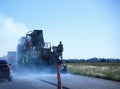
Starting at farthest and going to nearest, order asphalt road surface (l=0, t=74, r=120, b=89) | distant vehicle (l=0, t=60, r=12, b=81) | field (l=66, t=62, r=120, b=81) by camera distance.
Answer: field (l=66, t=62, r=120, b=81)
distant vehicle (l=0, t=60, r=12, b=81)
asphalt road surface (l=0, t=74, r=120, b=89)

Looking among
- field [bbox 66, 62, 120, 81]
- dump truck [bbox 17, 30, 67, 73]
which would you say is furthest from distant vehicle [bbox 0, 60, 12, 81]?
dump truck [bbox 17, 30, 67, 73]

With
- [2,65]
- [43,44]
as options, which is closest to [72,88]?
[2,65]

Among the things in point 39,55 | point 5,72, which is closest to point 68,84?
point 5,72

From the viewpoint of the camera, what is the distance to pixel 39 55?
126 ft

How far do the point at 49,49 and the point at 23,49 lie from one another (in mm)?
5111

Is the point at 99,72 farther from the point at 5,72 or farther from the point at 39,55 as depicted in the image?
the point at 5,72

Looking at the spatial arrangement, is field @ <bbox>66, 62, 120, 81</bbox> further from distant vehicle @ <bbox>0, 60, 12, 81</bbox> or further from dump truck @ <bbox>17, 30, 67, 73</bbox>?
distant vehicle @ <bbox>0, 60, 12, 81</bbox>

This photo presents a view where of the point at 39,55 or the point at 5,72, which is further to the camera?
the point at 39,55

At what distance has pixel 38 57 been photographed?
126ft

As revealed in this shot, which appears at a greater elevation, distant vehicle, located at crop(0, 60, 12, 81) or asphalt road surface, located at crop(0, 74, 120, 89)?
distant vehicle, located at crop(0, 60, 12, 81)

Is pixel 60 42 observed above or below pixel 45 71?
above

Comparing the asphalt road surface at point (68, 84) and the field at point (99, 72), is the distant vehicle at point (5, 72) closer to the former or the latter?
the asphalt road surface at point (68, 84)

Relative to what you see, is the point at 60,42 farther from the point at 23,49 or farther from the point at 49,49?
the point at 23,49

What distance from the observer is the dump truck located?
37750 mm
